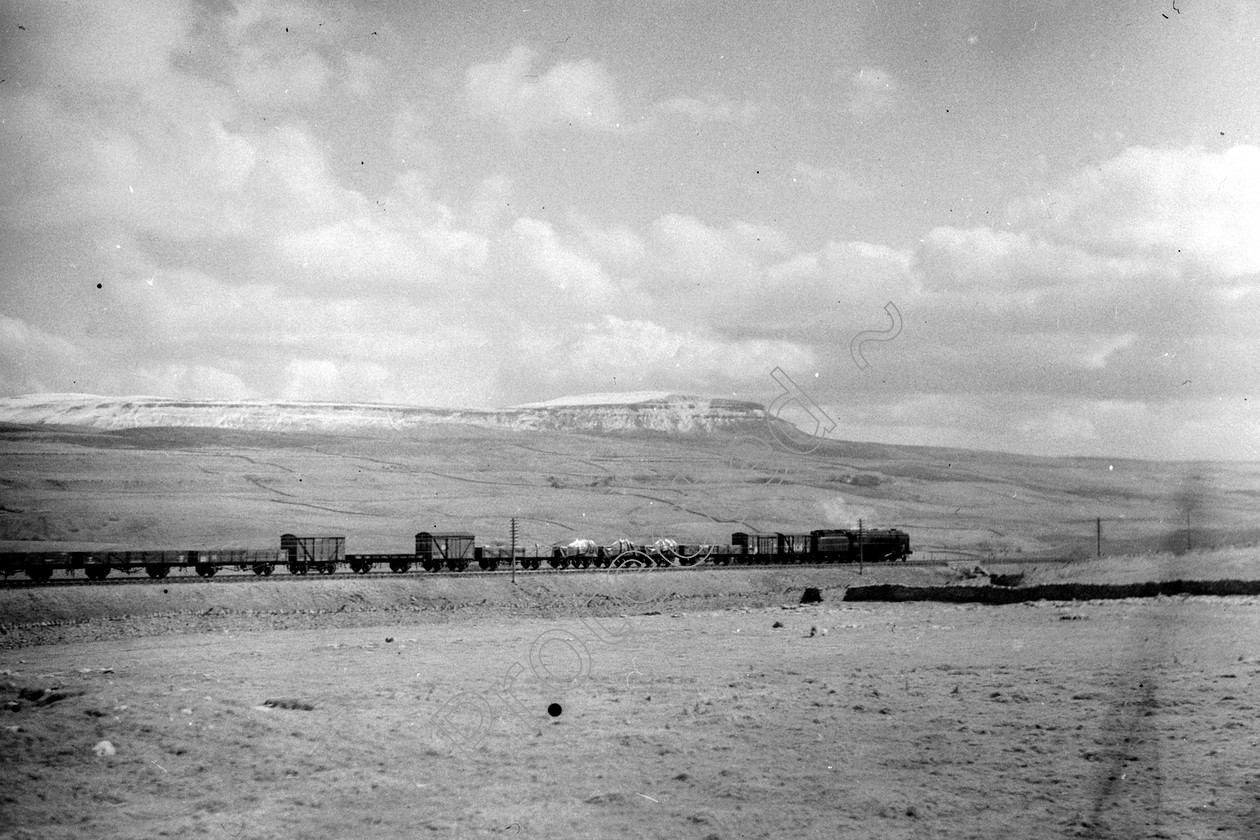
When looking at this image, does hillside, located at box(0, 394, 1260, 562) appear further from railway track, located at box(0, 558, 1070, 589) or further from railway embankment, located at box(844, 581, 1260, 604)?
railway track, located at box(0, 558, 1070, 589)

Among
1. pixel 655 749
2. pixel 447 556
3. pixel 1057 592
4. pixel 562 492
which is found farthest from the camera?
pixel 562 492

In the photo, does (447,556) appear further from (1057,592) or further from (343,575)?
(1057,592)

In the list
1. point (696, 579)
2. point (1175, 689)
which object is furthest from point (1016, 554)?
point (1175, 689)

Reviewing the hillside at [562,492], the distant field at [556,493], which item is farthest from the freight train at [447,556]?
the distant field at [556,493]

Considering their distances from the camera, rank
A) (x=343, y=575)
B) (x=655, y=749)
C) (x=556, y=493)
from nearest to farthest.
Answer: (x=655, y=749)
(x=343, y=575)
(x=556, y=493)

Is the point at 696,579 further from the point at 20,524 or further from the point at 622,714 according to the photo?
the point at 20,524

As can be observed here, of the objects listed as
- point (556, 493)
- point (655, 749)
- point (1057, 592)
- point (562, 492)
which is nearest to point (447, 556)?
point (1057, 592)
